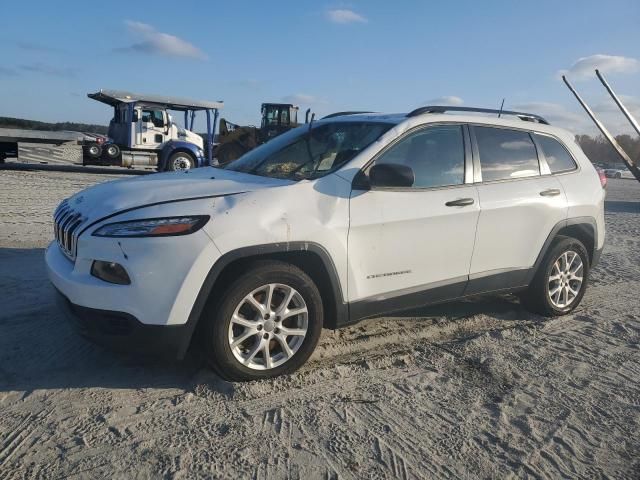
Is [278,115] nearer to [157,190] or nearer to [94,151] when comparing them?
[94,151]

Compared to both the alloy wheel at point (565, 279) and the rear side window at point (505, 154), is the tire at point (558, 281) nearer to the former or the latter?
the alloy wheel at point (565, 279)

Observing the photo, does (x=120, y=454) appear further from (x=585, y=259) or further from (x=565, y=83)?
(x=565, y=83)

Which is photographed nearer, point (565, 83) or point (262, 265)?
point (262, 265)

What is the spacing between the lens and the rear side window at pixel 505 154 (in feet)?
14.4

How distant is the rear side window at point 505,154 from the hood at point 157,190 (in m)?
1.78

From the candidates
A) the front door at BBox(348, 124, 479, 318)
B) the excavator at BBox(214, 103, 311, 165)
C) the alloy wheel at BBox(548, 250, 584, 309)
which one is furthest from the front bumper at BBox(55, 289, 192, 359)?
the excavator at BBox(214, 103, 311, 165)

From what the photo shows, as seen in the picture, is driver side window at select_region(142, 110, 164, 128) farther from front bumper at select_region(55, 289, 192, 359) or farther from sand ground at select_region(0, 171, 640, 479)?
front bumper at select_region(55, 289, 192, 359)

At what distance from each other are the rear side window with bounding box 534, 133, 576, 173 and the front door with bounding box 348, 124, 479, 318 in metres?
1.05

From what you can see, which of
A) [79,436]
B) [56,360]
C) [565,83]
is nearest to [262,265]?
[79,436]

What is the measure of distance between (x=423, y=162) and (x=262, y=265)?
155cm

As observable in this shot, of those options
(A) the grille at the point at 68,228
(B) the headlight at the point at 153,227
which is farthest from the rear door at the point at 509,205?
(A) the grille at the point at 68,228

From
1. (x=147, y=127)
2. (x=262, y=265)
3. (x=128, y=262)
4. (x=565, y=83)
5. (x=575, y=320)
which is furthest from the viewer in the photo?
(x=147, y=127)

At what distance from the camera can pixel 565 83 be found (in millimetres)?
9781

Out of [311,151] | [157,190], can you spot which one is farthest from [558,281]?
[157,190]
